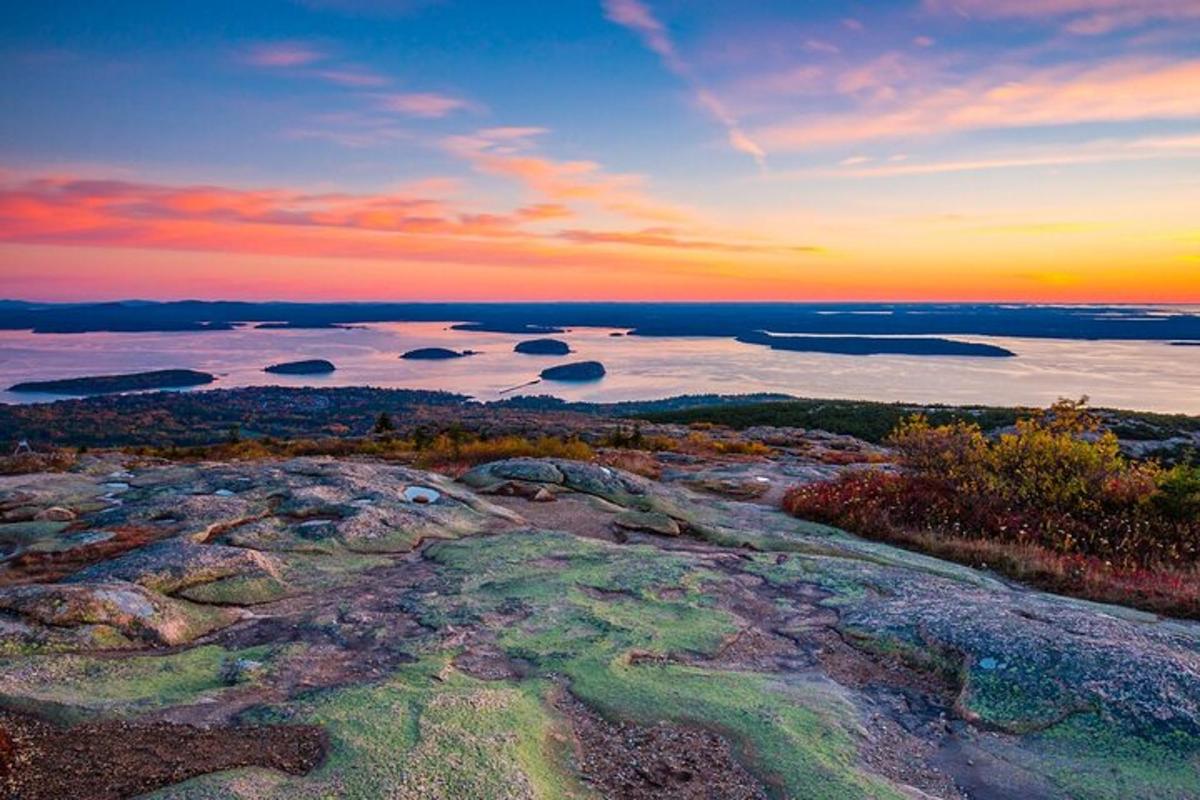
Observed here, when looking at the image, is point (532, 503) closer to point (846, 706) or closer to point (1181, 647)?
point (846, 706)

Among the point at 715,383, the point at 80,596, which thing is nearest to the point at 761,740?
the point at 80,596

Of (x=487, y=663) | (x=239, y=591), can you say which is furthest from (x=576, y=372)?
(x=487, y=663)

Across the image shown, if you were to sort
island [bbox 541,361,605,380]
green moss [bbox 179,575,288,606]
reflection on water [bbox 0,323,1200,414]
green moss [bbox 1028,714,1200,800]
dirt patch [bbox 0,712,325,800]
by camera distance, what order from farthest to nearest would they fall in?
island [bbox 541,361,605,380] → reflection on water [bbox 0,323,1200,414] → green moss [bbox 179,575,288,606] → green moss [bbox 1028,714,1200,800] → dirt patch [bbox 0,712,325,800]

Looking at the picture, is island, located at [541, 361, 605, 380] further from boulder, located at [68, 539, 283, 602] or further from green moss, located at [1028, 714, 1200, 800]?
green moss, located at [1028, 714, 1200, 800]

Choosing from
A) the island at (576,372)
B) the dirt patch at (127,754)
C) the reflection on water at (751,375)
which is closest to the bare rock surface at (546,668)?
the dirt patch at (127,754)

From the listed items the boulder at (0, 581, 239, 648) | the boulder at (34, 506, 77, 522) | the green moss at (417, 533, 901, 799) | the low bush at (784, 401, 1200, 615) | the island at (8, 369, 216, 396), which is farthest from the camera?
the island at (8, 369, 216, 396)

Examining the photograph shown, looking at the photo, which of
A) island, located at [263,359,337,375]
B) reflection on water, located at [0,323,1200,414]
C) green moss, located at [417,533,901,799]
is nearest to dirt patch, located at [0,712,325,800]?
green moss, located at [417,533,901,799]

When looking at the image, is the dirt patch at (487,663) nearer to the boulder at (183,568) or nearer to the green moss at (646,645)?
the green moss at (646,645)
